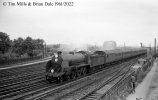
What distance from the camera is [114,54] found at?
37.7 meters

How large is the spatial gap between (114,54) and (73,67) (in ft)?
56.1

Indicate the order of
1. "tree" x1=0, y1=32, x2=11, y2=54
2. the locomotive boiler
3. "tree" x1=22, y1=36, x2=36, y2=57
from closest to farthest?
the locomotive boiler
"tree" x1=0, y1=32, x2=11, y2=54
"tree" x1=22, y1=36, x2=36, y2=57

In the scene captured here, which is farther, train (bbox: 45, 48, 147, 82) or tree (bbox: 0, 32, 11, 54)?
tree (bbox: 0, 32, 11, 54)

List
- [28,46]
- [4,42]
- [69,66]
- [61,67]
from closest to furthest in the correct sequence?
[61,67] → [69,66] → [4,42] → [28,46]

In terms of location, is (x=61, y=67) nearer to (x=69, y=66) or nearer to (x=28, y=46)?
(x=69, y=66)

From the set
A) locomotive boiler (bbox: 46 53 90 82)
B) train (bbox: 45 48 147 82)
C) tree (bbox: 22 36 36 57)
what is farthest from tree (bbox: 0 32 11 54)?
locomotive boiler (bbox: 46 53 90 82)

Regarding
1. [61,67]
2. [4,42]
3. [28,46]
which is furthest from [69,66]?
[28,46]

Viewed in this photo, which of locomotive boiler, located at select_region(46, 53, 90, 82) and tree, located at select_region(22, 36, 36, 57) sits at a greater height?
tree, located at select_region(22, 36, 36, 57)

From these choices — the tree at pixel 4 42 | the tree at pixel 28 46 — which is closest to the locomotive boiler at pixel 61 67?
the tree at pixel 4 42

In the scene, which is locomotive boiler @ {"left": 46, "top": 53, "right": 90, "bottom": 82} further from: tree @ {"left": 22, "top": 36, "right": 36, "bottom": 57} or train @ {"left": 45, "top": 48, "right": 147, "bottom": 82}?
tree @ {"left": 22, "top": 36, "right": 36, "bottom": 57}

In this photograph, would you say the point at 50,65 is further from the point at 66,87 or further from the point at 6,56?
the point at 6,56

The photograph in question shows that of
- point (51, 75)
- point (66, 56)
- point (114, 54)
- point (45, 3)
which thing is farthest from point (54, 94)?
point (114, 54)

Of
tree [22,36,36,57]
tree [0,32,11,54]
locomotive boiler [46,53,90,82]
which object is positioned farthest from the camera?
tree [22,36,36,57]

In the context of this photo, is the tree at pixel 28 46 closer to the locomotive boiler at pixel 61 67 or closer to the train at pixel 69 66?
the train at pixel 69 66
